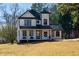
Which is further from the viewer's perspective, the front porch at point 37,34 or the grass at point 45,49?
the front porch at point 37,34

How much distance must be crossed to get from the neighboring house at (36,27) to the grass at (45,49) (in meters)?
0.13

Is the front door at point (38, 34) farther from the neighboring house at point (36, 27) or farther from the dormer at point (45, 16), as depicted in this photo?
the dormer at point (45, 16)

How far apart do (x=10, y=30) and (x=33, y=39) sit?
42 cm

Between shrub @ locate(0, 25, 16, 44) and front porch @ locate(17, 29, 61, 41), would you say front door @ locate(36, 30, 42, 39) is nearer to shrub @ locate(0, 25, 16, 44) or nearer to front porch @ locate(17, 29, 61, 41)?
front porch @ locate(17, 29, 61, 41)

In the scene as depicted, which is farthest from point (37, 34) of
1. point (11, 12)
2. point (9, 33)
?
point (11, 12)

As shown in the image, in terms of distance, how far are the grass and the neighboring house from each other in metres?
0.13

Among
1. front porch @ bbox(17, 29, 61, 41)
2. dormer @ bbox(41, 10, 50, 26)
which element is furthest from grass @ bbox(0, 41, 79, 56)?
dormer @ bbox(41, 10, 50, 26)

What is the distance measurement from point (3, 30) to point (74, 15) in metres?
1.23

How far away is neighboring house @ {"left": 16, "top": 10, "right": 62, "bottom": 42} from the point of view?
15188 mm

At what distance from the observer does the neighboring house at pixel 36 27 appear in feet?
49.8

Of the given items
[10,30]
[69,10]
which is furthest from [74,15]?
[10,30]

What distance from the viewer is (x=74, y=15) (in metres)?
15.2

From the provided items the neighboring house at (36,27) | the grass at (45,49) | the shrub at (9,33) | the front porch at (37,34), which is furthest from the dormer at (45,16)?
the shrub at (9,33)

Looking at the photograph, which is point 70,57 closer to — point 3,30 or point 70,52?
point 70,52
